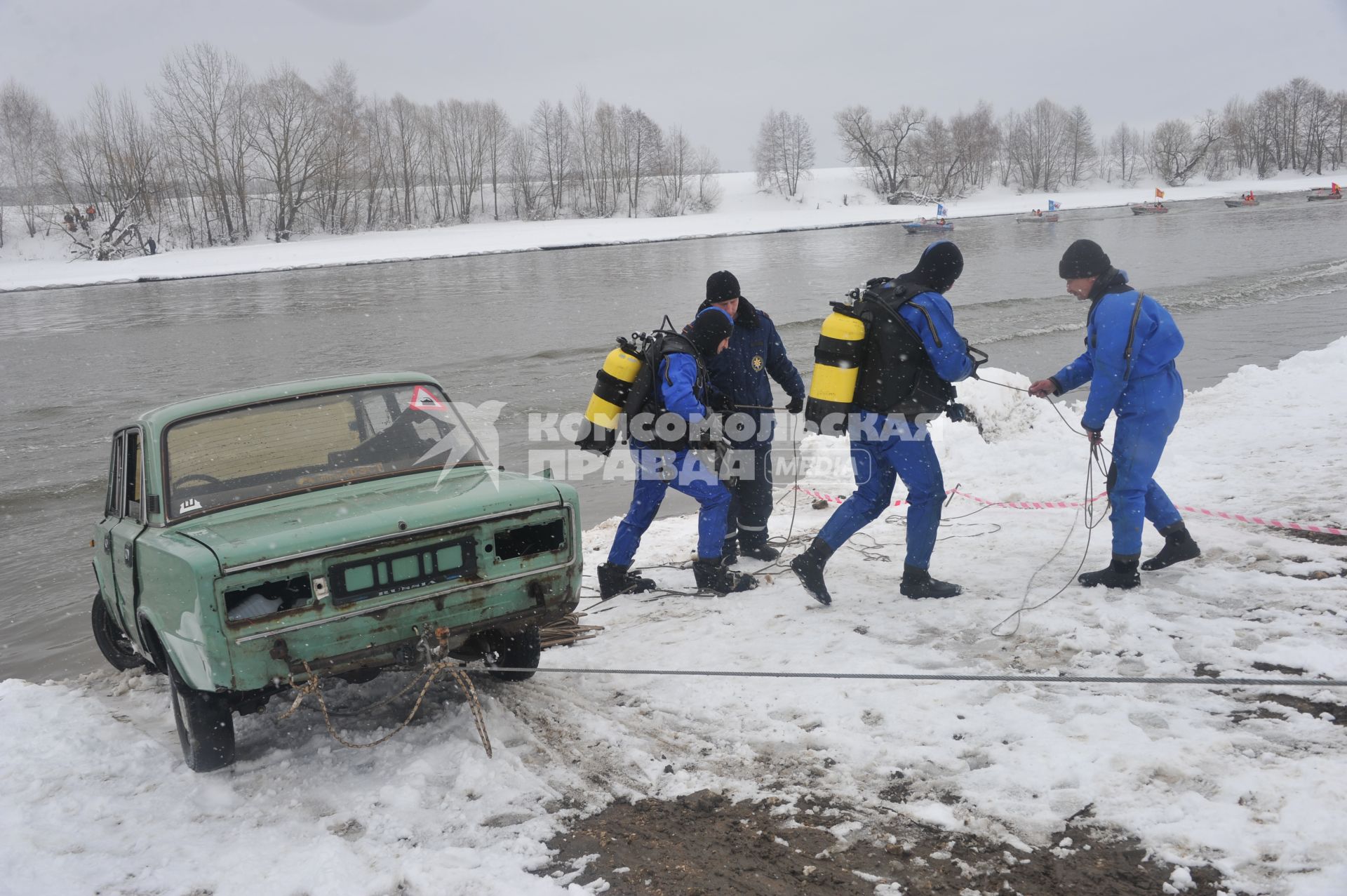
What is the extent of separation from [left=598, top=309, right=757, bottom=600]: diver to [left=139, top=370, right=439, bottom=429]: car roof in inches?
55.8

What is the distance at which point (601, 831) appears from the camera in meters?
3.67

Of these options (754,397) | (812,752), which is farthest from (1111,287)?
(812,752)

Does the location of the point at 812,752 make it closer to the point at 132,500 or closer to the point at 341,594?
the point at 341,594

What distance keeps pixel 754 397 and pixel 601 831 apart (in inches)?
153

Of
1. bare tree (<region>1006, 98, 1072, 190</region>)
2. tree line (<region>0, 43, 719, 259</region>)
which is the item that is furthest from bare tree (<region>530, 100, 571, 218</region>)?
bare tree (<region>1006, 98, 1072, 190</region>)

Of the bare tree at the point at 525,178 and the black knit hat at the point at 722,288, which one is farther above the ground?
the bare tree at the point at 525,178

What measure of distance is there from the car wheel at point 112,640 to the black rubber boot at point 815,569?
387cm

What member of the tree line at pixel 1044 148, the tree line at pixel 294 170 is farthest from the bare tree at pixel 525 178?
the tree line at pixel 1044 148

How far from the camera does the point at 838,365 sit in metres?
5.68

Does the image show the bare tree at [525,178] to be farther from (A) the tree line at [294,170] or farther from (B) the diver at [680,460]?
(B) the diver at [680,460]

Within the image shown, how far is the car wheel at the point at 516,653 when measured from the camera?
503 centimetres

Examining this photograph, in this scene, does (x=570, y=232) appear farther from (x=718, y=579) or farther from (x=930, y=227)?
(x=718, y=579)

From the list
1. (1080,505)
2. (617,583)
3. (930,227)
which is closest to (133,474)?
(617,583)

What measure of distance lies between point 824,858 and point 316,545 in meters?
2.27
